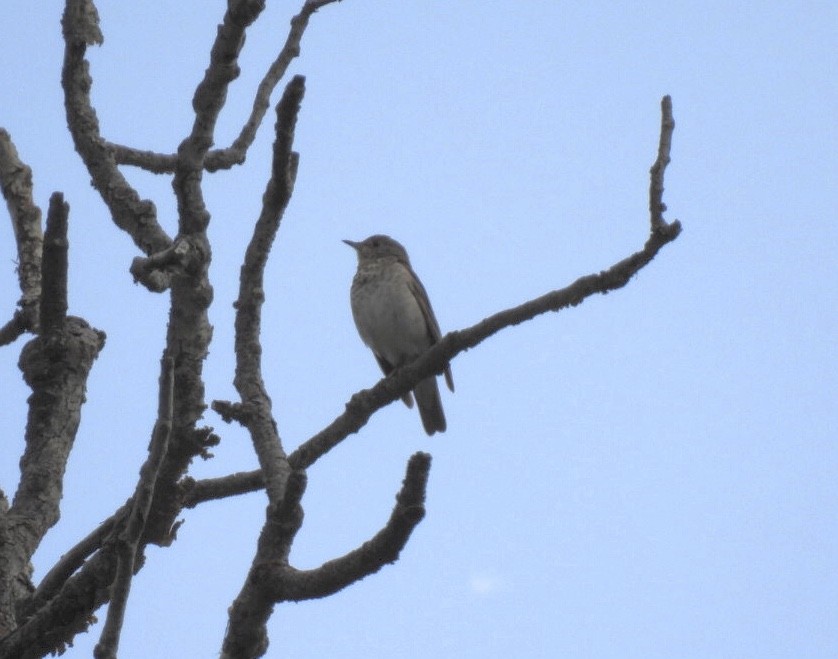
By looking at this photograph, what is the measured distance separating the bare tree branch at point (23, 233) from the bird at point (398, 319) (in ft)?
14.0

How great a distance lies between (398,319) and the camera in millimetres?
9961

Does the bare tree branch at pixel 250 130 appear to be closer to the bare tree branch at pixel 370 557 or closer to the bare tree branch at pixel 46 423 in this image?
the bare tree branch at pixel 46 423

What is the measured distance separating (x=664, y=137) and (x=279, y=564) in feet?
5.87

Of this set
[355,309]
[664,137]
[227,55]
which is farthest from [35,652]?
[355,309]

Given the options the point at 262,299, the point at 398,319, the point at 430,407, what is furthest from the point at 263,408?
the point at 430,407

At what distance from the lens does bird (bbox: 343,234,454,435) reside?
999 cm

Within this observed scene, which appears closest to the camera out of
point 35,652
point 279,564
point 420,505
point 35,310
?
point 420,505

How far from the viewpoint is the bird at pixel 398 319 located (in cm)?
999

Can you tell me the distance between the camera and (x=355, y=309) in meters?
10.3

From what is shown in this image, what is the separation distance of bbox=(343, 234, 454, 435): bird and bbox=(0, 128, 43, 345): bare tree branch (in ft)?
14.0

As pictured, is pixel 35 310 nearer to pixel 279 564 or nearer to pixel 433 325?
pixel 279 564

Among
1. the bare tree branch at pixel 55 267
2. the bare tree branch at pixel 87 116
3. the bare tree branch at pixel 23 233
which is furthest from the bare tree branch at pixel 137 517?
the bare tree branch at pixel 23 233

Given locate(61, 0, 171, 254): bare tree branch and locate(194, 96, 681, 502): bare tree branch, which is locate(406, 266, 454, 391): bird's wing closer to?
locate(194, 96, 681, 502): bare tree branch

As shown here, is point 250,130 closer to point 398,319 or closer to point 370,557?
point 370,557
